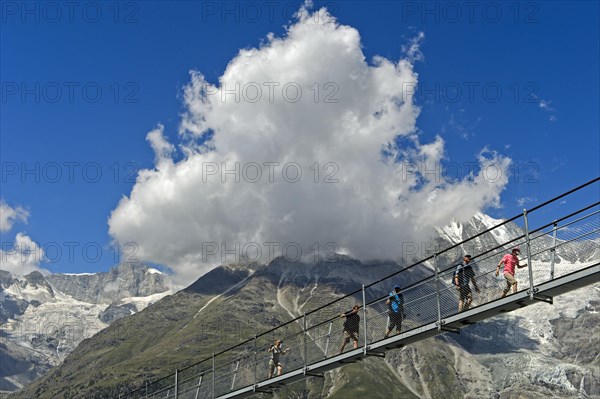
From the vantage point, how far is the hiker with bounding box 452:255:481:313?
3019 cm

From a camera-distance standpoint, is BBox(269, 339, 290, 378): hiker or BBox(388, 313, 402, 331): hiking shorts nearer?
A: BBox(388, 313, 402, 331): hiking shorts

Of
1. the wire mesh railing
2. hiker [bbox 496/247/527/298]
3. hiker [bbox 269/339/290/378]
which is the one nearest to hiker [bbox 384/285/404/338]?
the wire mesh railing

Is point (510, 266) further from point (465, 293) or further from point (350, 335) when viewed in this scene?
point (350, 335)

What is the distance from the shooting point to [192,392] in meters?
47.7

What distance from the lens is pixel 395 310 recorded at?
111 feet

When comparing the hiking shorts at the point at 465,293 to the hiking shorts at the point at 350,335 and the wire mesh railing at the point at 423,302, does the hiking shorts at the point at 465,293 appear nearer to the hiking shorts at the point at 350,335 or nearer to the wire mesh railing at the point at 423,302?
the wire mesh railing at the point at 423,302

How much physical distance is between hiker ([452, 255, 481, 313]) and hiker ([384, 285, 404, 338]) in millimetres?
3712

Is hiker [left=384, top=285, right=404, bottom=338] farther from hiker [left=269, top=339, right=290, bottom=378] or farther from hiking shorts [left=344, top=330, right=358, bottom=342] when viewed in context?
hiker [left=269, top=339, right=290, bottom=378]

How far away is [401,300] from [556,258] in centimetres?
805

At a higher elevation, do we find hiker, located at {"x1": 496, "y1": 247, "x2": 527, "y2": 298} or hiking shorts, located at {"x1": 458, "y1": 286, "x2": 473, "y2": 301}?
hiker, located at {"x1": 496, "y1": 247, "x2": 527, "y2": 298}

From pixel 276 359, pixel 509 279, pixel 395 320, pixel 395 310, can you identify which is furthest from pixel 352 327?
pixel 509 279

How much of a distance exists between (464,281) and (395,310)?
15.2ft

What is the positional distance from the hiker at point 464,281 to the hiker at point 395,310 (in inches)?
146

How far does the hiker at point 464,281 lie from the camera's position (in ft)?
99.0
